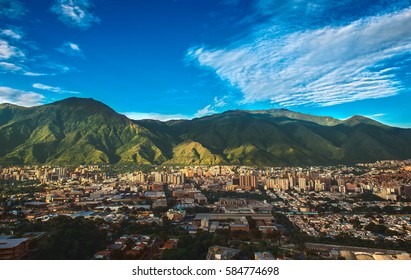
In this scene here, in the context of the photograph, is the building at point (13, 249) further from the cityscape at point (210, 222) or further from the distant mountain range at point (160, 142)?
the distant mountain range at point (160, 142)

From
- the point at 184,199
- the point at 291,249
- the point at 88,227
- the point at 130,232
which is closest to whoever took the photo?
the point at 291,249

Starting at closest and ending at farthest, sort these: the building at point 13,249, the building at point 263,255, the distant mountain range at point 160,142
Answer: the building at point 13,249 < the building at point 263,255 < the distant mountain range at point 160,142

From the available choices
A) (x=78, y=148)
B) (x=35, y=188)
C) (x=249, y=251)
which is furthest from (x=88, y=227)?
(x=78, y=148)

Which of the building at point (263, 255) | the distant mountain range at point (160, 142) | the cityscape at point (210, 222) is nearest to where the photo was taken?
the building at point (263, 255)

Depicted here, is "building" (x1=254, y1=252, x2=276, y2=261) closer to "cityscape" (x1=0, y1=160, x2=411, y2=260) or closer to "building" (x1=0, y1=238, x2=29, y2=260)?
"cityscape" (x1=0, y1=160, x2=411, y2=260)

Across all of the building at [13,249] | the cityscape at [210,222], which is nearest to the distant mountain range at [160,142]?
the cityscape at [210,222]

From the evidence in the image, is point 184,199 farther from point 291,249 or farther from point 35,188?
point 291,249
